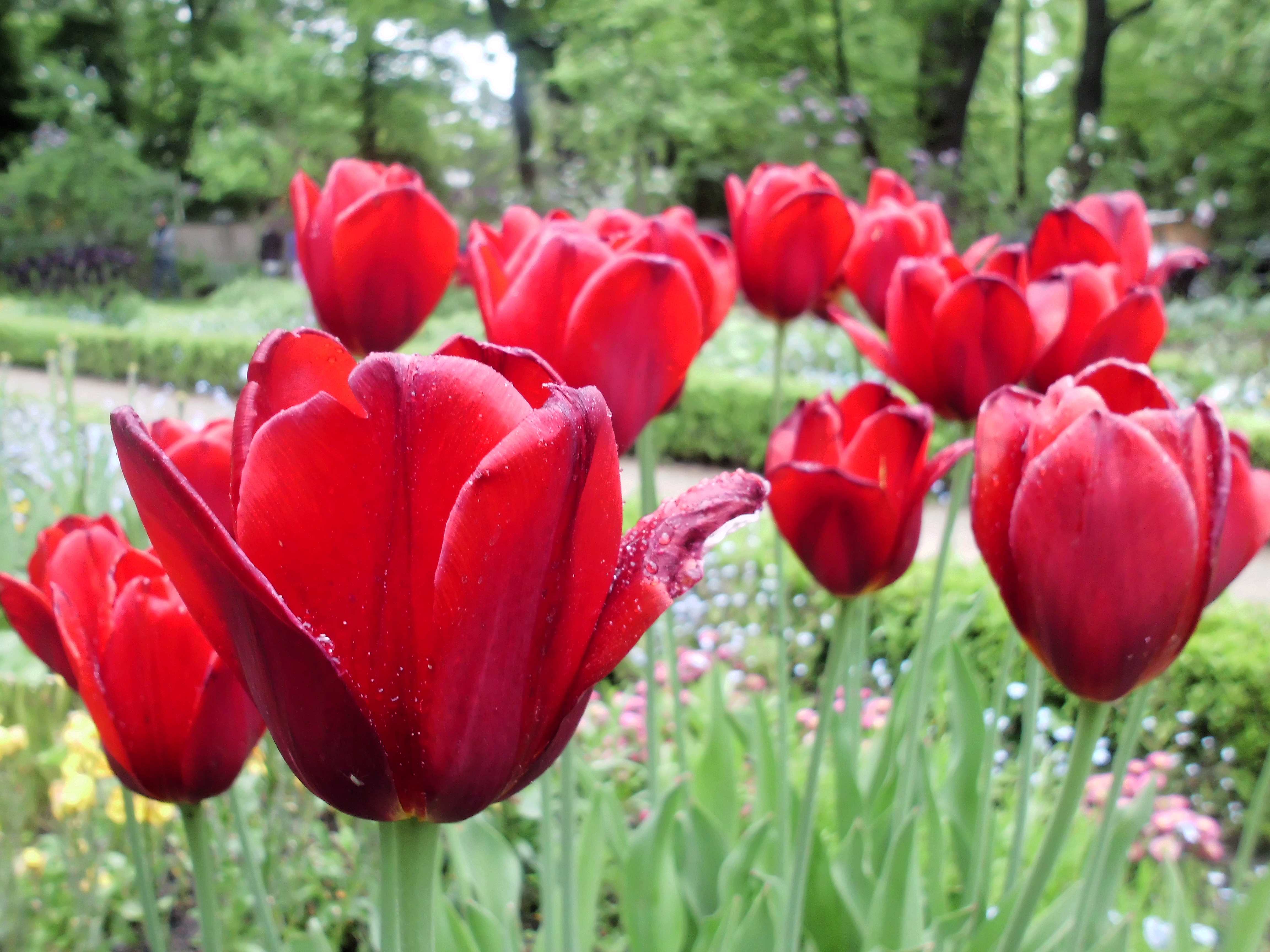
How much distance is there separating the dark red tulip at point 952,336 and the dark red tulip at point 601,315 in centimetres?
36

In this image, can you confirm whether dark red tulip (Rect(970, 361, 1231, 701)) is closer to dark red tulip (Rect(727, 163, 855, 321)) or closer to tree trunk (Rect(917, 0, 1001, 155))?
dark red tulip (Rect(727, 163, 855, 321))

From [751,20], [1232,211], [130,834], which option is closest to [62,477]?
[130,834]

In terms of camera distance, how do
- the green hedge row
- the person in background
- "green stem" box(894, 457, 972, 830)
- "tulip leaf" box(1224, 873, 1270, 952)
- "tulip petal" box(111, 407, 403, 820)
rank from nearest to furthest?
"tulip petal" box(111, 407, 403, 820), "tulip leaf" box(1224, 873, 1270, 952), "green stem" box(894, 457, 972, 830), the green hedge row, the person in background

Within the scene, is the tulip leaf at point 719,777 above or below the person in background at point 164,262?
above

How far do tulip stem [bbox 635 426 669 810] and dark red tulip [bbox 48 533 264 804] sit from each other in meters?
0.50

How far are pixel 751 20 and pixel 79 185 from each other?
1161cm

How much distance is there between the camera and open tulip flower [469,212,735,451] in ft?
2.74

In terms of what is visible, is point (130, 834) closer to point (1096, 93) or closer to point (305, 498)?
point (305, 498)

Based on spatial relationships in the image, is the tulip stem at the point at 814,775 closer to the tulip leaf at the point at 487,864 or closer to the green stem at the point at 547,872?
the green stem at the point at 547,872

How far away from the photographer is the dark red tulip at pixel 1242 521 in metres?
0.77

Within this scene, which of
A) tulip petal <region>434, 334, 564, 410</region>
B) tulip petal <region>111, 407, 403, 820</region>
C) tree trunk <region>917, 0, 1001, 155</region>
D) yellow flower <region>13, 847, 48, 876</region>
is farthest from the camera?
tree trunk <region>917, 0, 1001, 155</region>

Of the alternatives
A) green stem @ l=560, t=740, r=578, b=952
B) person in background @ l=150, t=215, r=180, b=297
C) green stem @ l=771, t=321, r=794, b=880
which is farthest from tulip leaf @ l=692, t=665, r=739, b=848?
person in background @ l=150, t=215, r=180, b=297

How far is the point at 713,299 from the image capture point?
3.77ft

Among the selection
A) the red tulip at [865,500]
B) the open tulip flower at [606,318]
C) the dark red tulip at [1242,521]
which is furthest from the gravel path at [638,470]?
the dark red tulip at [1242,521]
